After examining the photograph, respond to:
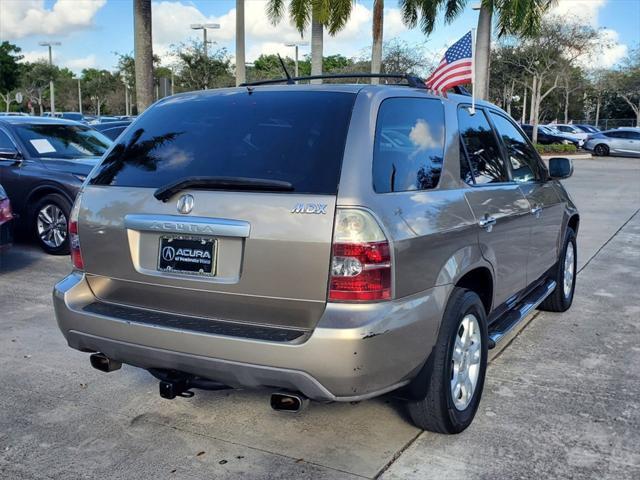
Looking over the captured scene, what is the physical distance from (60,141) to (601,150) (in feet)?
101

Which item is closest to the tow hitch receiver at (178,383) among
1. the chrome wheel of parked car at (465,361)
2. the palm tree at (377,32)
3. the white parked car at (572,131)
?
the chrome wheel of parked car at (465,361)

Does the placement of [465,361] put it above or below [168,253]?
below

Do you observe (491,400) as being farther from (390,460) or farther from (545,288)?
(545,288)

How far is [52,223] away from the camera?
842cm

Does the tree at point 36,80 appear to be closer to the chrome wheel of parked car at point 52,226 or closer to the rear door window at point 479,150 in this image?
the chrome wheel of parked car at point 52,226

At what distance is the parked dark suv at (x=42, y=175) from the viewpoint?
8336 mm

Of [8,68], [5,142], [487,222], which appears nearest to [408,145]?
[487,222]

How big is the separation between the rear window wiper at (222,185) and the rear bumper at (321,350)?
0.58 meters

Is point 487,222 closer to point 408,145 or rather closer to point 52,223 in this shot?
point 408,145

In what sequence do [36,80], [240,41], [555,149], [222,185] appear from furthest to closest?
[36,80]
[555,149]
[240,41]
[222,185]

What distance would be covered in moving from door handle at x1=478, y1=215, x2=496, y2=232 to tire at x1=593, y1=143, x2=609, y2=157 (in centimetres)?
3308

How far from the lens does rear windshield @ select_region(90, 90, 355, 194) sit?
9.88ft

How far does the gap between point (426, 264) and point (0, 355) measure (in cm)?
332

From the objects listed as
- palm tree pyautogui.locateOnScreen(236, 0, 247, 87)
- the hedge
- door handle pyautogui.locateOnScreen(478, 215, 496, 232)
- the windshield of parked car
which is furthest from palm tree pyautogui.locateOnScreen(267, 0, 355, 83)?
door handle pyautogui.locateOnScreen(478, 215, 496, 232)
